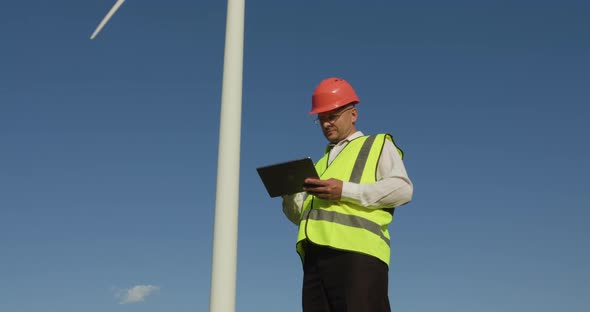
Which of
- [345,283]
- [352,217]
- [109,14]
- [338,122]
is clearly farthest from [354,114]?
[109,14]

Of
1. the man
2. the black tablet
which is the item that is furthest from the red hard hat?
the black tablet

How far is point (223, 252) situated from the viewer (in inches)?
186

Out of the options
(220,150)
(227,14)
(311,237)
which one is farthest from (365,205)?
(227,14)

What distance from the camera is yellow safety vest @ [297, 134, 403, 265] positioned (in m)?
4.91

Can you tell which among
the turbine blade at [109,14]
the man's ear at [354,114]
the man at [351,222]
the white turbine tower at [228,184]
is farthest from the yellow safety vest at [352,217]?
the turbine blade at [109,14]

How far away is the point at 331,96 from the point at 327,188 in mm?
1016

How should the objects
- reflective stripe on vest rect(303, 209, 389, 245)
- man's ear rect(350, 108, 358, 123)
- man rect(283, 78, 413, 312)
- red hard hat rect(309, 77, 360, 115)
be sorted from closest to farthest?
man rect(283, 78, 413, 312) < reflective stripe on vest rect(303, 209, 389, 245) < red hard hat rect(309, 77, 360, 115) < man's ear rect(350, 108, 358, 123)

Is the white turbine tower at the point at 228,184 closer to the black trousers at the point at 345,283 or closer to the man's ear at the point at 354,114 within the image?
the black trousers at the point at 345,283

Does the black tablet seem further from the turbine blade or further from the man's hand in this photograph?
the turbine blade

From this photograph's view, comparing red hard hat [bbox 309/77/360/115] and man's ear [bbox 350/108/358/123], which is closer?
red hard hat [bbox 309/77/360/115]

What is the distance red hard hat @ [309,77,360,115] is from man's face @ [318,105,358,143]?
0.07m

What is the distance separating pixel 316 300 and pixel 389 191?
3.66 ft

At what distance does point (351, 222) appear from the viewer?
196 inches

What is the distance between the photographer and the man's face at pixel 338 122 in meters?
5.59
